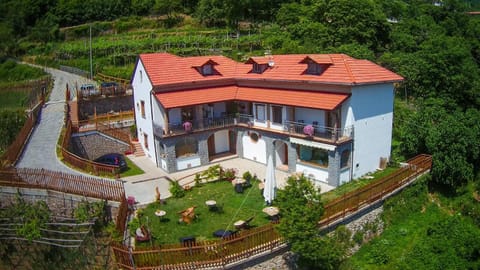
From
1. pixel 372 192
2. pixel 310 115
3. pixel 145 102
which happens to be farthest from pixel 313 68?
pixel 145 102

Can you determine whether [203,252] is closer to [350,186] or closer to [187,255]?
[187,255]

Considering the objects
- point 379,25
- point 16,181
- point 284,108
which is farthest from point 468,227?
point 379,25

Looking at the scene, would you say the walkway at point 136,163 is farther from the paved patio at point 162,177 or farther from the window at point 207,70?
the window at point 207,70

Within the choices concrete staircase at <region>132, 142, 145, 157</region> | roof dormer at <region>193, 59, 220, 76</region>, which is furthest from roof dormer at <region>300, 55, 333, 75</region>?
concrete staircase at <region>132, 142, 145, 157</region>

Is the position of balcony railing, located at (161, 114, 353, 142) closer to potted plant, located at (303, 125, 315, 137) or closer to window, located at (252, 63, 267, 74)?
potted plant, located at (303, 125, 315, 137)

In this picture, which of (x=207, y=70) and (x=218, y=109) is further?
(x=218, y=109)
